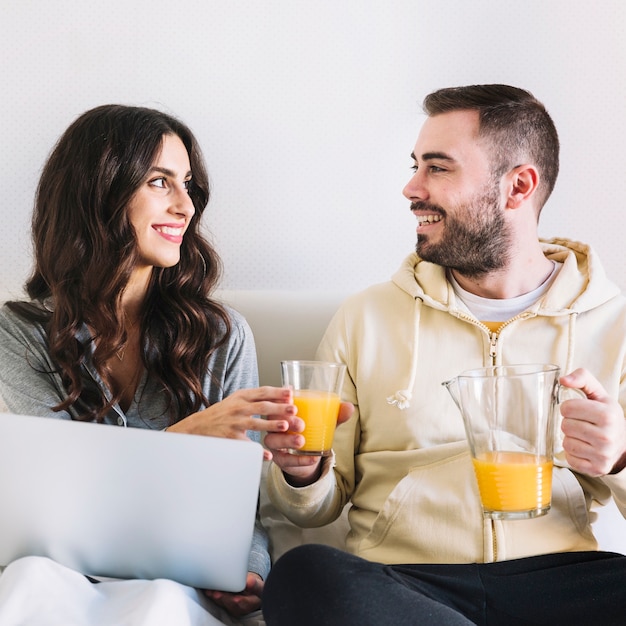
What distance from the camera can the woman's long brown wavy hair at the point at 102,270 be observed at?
5.85 ft

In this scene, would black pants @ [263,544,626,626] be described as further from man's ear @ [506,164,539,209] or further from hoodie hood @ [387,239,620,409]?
man's ear @ [506,164,539,209]

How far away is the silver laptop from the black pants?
0.12 meters

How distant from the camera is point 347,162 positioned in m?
2.19

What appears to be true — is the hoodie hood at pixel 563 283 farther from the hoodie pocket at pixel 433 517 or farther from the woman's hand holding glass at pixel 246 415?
the woman's hand holding glass at pixel 246 415

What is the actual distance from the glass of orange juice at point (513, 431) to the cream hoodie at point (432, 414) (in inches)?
12.4

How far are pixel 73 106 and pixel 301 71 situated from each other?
0.62 metres

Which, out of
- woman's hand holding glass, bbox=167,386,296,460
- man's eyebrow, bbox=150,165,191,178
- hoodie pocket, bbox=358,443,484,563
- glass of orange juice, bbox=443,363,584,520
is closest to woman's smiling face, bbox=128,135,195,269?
man's eyebrow, bbox=150,165,191,178

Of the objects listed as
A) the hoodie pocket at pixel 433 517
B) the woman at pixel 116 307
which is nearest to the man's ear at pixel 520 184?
the hoodie pocket at pixel 433 517

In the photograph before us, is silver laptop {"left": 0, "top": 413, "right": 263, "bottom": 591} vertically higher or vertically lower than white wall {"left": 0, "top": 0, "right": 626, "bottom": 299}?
lower

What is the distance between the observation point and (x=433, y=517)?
1607mm

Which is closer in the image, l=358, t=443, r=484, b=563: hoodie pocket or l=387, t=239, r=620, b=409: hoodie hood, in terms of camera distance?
l=358, t=443, r=484, b=563: hoodie pocket

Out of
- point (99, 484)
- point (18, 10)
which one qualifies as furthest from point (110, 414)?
point (18, 10)

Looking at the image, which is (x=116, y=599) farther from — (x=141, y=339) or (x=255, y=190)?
(x=255, y=190)

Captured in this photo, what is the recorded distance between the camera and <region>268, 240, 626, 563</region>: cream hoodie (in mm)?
1581
